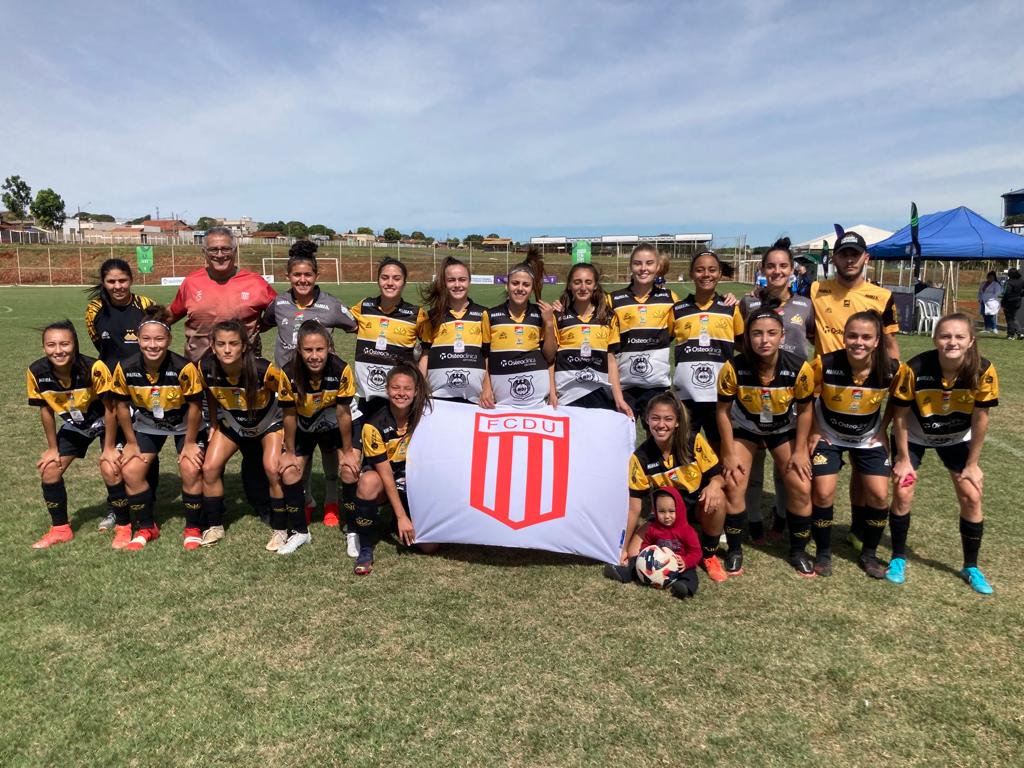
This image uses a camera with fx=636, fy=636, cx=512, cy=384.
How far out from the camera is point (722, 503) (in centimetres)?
405

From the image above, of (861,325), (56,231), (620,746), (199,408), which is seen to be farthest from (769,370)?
(56,231)

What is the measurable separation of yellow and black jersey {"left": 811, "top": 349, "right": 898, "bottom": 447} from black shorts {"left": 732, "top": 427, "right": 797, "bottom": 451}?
0.64 ft

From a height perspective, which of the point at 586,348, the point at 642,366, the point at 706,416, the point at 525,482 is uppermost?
the point at 586,348

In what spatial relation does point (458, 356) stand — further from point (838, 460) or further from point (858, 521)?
point (858, 521)

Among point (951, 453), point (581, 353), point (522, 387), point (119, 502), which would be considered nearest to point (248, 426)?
point (119, 502)

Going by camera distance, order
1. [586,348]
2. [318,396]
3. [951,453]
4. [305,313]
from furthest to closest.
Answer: [305,313]
[586,348]
[318,396]
[951,453]

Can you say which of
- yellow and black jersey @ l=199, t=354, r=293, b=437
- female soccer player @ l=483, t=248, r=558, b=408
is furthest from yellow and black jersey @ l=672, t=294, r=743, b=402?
yellow and black jersey @ l=199, t=354, r=293, b=437

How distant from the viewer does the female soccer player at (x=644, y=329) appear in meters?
4.70

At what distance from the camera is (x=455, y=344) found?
474 cm

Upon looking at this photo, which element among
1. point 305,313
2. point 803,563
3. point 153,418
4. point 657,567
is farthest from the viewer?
point 305,313

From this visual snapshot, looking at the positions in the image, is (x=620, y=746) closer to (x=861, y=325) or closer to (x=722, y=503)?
(x=722, y=503)

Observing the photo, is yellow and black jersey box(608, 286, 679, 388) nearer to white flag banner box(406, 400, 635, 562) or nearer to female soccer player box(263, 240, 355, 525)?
white flag banner box(406, 400, 635, 562)

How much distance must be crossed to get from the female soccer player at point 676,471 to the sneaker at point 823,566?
2.02 feet

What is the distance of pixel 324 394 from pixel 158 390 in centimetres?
119
